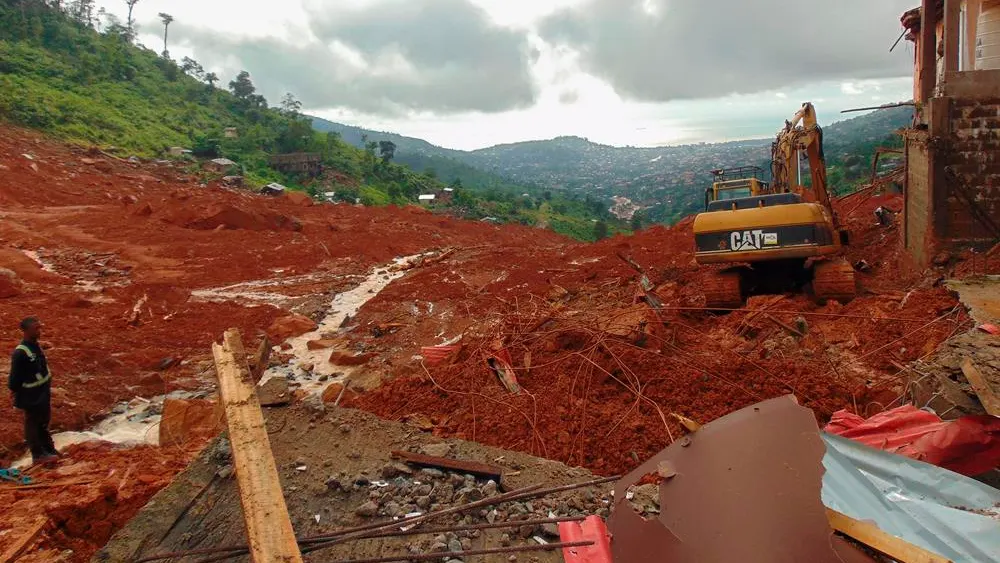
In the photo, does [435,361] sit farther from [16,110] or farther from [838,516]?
[16,110]

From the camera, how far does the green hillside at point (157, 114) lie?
29531mm

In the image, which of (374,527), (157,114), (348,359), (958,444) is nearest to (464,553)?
(374,527)

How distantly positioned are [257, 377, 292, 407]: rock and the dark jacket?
88.6 inches

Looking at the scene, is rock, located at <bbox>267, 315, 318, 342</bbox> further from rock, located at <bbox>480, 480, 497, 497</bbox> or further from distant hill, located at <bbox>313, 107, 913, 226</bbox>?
distant hill, located at <bbox>313, 107, 913, 226</bbox>

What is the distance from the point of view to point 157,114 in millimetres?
37312

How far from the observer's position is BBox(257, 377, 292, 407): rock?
4.79 meters

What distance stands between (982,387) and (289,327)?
959 centimetres

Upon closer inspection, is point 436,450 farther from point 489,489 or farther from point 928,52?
point 928,52

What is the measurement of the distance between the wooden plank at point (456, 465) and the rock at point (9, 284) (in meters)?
10.9

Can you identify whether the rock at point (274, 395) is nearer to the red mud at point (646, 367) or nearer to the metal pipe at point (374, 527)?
the red mud at point (646, 367)

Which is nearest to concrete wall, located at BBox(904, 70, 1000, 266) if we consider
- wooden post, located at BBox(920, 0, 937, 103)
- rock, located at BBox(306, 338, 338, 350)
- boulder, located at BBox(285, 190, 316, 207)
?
wooden post, located at BBox(920, 0, 937, 103)

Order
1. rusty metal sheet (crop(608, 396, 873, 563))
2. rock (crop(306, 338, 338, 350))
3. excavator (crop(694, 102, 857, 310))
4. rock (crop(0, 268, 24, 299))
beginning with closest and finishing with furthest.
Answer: rusty metal sheet (crop(608, 396, 873, 563))
excavator (crop(694, 102, 857, 310))
rock (crop(306, 338, 338, 350))
rock (crop(0, 268, 24, 299))

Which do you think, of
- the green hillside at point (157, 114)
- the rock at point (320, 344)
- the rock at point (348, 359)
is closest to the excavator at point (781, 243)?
the rock at point (348, 359)

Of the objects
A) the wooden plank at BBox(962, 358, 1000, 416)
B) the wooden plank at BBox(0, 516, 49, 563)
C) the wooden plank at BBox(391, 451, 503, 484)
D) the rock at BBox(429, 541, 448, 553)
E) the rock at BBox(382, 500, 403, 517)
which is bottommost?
the wooden plank at BBox(0, 516, 49, 563)
